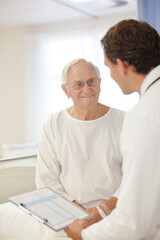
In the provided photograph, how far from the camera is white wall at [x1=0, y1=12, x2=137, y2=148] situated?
5.96m

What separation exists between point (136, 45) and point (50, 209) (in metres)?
0.70

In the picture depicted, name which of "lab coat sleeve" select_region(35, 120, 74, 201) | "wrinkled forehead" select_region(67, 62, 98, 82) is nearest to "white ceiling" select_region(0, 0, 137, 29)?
"wrinkled forehead" select_region(67, 62, 98, 82)

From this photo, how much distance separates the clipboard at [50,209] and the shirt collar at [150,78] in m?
Result: 0.54

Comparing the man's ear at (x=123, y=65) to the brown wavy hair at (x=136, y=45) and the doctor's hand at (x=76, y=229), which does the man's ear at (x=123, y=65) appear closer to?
the brown wavy hair at (x=136, y=45)

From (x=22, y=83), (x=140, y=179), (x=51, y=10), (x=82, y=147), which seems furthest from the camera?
(x=22, y=83)

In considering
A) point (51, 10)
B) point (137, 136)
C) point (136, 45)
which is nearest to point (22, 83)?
point (51, 10)

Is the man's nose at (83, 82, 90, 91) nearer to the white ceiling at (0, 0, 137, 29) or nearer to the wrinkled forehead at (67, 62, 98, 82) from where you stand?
the wrinkled forehead at (67, 62, 98, 82)

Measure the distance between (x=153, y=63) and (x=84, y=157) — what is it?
2.57 ft

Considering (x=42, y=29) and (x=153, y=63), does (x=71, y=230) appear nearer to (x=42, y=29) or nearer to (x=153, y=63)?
(x=153, y=63)

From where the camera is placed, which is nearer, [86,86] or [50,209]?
[50,209]

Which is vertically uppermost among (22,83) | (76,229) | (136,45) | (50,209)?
(136,45)

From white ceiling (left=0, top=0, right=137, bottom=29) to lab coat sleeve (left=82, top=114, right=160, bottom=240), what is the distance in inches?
165

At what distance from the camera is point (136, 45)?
1.22m

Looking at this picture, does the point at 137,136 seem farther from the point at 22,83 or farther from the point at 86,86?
the point at 22,83
